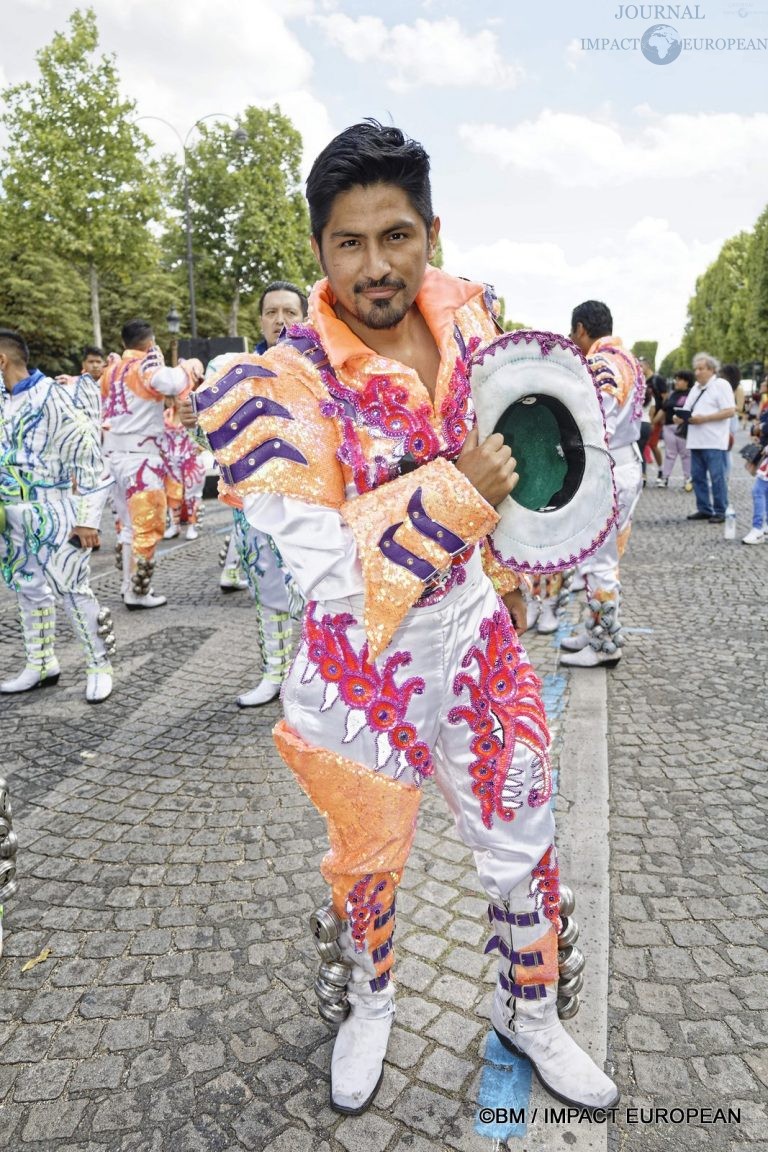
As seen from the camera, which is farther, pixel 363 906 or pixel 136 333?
pixel 136 333

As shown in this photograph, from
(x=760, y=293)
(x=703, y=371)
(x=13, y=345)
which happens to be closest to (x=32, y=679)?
(x=13, y=345)

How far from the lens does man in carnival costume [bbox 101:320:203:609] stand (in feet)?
22.6

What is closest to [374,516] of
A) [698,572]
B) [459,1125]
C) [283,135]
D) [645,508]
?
[459,1125]

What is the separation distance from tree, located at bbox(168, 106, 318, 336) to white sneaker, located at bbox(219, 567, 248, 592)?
95.2ft

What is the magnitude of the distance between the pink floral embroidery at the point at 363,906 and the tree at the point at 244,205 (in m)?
34.6

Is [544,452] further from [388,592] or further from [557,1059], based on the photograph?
[557,1059]

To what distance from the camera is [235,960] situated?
255 centimetres

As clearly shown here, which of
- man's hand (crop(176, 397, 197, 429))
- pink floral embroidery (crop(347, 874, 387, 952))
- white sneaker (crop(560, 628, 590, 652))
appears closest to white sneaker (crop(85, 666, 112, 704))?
man's hand (crop(176, 397, 197, 429))

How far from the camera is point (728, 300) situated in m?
60.1

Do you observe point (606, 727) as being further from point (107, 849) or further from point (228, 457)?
point (228, 457)

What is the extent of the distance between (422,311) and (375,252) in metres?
0.25

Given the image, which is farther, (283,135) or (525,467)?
(283,135)

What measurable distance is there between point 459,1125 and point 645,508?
1137 centimetres

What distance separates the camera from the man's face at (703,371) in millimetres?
10523
